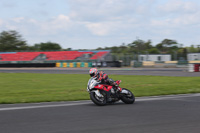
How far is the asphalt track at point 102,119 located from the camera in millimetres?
5829

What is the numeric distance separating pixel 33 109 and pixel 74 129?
306cm

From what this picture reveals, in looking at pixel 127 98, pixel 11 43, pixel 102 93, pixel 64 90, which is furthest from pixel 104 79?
pixel 11 43

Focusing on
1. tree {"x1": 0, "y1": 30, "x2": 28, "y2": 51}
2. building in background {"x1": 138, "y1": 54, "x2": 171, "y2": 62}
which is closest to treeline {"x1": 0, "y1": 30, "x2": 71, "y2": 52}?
tree {"x1": 0, "y1": 30, "x2": 28, "y2": 51}

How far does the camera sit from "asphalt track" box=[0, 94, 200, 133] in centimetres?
583

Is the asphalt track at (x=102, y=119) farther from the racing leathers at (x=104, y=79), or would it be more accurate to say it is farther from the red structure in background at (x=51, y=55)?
the red structure in background at (x=51, y=55)

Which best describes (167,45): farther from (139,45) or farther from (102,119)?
(102,119)

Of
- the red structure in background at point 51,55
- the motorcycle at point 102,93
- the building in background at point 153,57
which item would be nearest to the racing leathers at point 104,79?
the motorcycle at point 102,93

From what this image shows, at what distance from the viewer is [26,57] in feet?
204

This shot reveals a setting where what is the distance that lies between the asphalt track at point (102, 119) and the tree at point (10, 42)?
300 feet

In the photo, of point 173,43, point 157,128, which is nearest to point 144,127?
point 157,128

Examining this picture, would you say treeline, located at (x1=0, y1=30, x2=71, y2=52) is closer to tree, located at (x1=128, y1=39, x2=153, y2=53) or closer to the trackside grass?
tree, located at (x1=128, y1=39, x2=153, y2=53)

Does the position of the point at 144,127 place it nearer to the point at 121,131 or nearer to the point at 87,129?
the point at 121,131

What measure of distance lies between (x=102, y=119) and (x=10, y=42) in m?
94.6

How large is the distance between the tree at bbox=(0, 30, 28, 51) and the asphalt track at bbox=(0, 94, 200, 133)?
91502 mm
